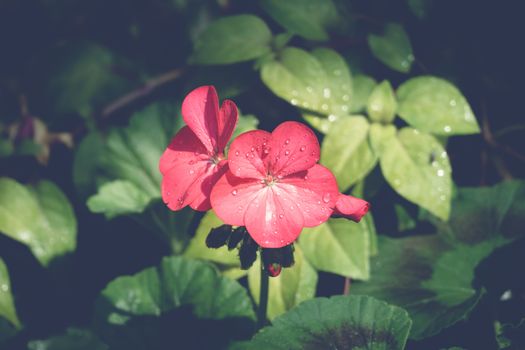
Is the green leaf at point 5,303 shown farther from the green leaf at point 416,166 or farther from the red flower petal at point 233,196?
the green leaf at point 416,166

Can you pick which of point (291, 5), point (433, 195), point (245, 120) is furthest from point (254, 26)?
point (433, 195)

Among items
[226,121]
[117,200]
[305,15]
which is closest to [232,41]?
[305,15]

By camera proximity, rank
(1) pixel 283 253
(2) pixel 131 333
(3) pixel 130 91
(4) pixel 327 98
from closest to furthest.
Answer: (1) pixel 283 253, (2) pixel 131 333, (4) pixel 327 98, (3) pixel 130 91

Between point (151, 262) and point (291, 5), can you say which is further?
point (151, 262)

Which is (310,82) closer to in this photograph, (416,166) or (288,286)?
(416,166)

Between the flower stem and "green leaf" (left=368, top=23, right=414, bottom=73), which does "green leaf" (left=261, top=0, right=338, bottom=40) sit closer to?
"green leaf" (left=368, top=23, right=414, bottom=73)

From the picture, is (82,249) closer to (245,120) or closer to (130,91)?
(130,91)
